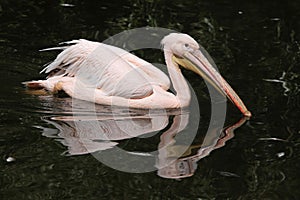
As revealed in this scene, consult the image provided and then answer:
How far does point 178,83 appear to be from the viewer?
19.2 ft

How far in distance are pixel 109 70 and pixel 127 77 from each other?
0.58 feet

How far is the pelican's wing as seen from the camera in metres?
5.65

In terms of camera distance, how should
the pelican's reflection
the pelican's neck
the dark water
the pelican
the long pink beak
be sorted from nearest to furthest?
the dark water
the pelican's reflection
the long pink beak
the pelican
the pelican's neck

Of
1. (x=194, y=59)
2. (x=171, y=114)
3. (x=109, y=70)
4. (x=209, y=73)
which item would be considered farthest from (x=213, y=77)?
(x=109, y=70)

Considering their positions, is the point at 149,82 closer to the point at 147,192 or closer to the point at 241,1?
the point at 147,192

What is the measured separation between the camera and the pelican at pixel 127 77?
5.63 metres

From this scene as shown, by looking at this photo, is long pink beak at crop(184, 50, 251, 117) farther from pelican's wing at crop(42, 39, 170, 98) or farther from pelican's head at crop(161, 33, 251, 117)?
pelican's wing at crop(42, 39, 170, 98)

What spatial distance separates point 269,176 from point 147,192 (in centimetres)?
84

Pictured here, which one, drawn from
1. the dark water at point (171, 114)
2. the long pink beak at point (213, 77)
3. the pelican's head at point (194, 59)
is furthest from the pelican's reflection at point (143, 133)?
the pelican's head at point (194, 59)

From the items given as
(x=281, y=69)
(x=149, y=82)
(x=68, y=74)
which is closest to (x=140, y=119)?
(x=149, y=82)

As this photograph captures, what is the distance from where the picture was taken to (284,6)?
8.83 metres

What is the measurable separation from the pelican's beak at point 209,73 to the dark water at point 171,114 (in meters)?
0.12

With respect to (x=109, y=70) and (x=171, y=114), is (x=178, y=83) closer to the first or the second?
(x=171, y=114)

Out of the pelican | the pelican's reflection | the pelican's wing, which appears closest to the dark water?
the pelican's reflection
